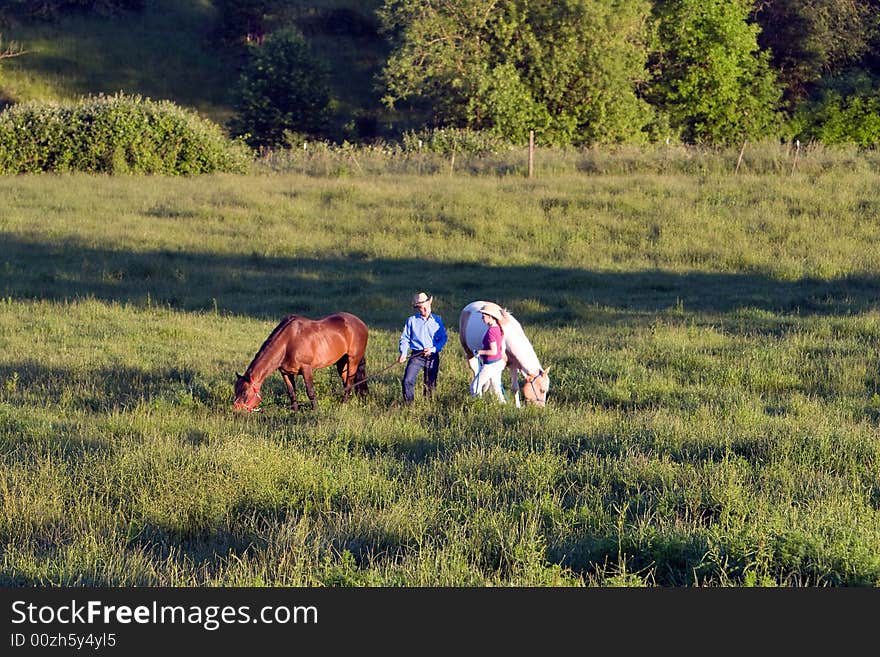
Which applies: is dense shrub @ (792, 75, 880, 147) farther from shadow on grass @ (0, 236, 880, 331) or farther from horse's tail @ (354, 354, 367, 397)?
horse's tail @ (354, 354, 367, 397)

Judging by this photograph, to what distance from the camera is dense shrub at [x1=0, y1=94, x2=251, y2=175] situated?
3506cm

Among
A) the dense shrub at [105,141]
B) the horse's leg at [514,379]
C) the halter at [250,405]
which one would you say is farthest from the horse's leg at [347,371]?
the dense shrub at [105,141]

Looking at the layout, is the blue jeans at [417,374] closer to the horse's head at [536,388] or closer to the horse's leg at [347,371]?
the horse's leg at [347,371]

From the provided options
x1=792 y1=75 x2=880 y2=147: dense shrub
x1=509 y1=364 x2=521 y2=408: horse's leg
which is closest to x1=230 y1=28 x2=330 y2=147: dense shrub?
x1=792 y1=75 x2=880 y2=147: dense shrub

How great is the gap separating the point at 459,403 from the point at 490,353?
2.69 feet

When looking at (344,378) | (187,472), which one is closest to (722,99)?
(344,378)

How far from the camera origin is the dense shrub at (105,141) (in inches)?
1380

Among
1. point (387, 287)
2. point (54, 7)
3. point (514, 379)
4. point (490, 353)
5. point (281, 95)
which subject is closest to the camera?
point (490, 353)

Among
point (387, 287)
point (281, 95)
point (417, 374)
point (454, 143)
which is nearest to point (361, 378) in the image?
point (417, 374)

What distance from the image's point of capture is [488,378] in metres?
10.5

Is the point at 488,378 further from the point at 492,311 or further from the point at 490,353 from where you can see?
the point at 492,311

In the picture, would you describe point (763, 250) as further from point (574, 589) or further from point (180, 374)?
point (574, 589)

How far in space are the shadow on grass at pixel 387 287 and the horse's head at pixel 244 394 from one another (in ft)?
21.8

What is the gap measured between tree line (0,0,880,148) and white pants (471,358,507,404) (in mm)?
34300
